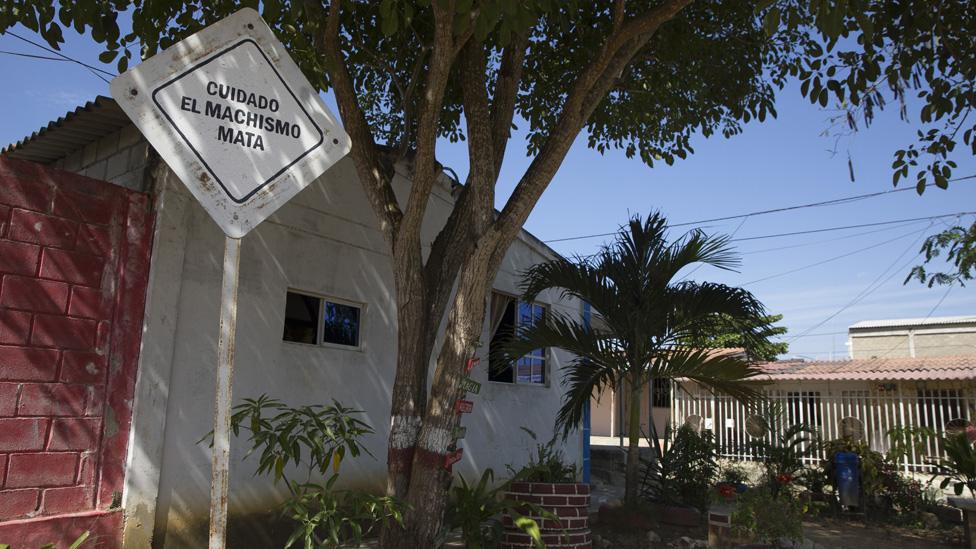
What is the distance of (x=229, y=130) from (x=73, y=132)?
17.1ft

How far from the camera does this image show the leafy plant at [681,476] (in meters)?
8.29

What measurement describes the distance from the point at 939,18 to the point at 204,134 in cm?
712

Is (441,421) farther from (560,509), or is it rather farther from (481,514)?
(560,509)

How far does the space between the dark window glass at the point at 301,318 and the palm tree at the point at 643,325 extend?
2.05 metres

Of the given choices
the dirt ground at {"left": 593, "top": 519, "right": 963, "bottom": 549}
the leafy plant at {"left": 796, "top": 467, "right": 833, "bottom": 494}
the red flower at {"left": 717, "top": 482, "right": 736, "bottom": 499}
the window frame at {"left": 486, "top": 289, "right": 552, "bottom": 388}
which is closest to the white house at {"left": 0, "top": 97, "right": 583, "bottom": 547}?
the window frame at {"left": 486, "top": 289, "right": 552, "bottom": 388}

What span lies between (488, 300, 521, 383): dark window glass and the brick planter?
122 inches

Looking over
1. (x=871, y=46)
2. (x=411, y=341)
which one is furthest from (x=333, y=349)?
(x=871, y=46)

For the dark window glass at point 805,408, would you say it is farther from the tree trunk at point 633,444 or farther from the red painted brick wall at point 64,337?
the red painted brick wall at point 64,337

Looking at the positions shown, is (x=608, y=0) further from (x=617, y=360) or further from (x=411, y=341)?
(x=411, y=341)

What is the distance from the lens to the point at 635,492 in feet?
25.5

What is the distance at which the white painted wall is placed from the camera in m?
5.47

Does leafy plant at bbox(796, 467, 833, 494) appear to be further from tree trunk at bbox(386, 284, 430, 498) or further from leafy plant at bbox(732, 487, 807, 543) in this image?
tree trunk at bbox(386, 284, 430, 498)

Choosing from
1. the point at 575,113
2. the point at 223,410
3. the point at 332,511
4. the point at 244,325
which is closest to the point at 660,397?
the point at 244,325

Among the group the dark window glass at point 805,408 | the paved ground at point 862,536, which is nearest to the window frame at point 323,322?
the paved ground at point 862,536
